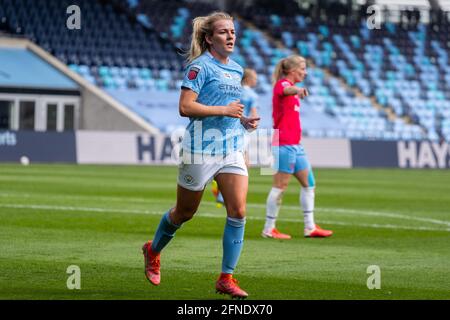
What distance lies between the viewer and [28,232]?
44.7 feet

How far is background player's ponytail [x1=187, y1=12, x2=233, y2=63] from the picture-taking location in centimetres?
914

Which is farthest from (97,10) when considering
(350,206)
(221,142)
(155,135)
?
(221,142)

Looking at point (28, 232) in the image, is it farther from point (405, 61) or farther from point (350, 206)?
point (405, 61)

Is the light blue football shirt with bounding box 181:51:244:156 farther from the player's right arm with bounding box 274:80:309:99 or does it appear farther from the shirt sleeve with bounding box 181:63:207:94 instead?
the player's right arm with bounding box 274:80:309:99

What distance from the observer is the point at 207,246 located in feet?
41.5

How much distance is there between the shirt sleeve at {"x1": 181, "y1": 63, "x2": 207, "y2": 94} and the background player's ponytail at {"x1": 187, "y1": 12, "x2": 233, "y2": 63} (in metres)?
0.24

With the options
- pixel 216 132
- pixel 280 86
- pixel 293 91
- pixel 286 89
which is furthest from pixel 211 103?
pixel 280 86

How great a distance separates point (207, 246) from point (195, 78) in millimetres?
4027

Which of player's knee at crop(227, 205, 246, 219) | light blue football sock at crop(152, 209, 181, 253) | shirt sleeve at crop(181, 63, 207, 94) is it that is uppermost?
shirt sleeve at crop(181, 63, 207, 94)

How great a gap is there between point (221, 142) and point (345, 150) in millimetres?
30657

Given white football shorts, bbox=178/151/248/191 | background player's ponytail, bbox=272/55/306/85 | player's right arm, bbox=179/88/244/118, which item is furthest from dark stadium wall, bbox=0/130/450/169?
player's right arm, bbox=179/88/244/118

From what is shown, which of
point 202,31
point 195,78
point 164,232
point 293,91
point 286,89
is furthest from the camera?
point 286,89

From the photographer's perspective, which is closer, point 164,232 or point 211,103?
point 211,103

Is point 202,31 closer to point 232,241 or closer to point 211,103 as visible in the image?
point 211,103
